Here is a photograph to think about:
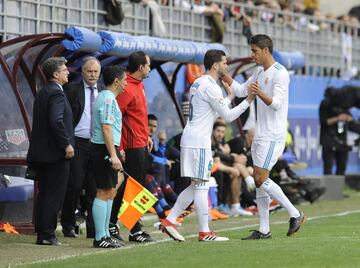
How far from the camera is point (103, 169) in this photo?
43.8 ft

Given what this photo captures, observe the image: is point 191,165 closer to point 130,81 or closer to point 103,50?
point 130,81

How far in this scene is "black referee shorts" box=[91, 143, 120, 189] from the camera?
13.3 m

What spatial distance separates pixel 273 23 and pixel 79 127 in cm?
1172

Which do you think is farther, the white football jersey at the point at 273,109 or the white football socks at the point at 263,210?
the white football socks at the point at 263,210

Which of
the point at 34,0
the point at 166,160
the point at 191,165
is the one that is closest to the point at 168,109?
the point at 166,160

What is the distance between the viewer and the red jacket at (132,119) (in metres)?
14.1

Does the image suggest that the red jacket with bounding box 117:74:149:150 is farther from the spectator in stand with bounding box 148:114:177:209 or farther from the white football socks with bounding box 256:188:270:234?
the spectator in stand with bounding box 148:114:177:209

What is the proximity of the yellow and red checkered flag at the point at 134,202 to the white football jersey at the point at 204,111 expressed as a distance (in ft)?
2.14

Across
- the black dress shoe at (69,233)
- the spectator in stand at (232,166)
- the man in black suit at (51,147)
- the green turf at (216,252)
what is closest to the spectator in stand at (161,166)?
the spectator in stand at (232,166)

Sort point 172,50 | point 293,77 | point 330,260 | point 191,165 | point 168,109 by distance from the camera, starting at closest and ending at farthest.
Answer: point 330,260 → point 191,165 → point 172,50 → point 168,109 → point 293,77

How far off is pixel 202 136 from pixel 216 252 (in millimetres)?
1643

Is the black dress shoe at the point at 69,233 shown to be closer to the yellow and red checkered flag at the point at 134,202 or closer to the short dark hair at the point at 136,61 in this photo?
the yellow and red checkered flag at the point at 134,202

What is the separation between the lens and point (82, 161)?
14.9 m

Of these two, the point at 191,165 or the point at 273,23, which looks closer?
the point at 191,165
